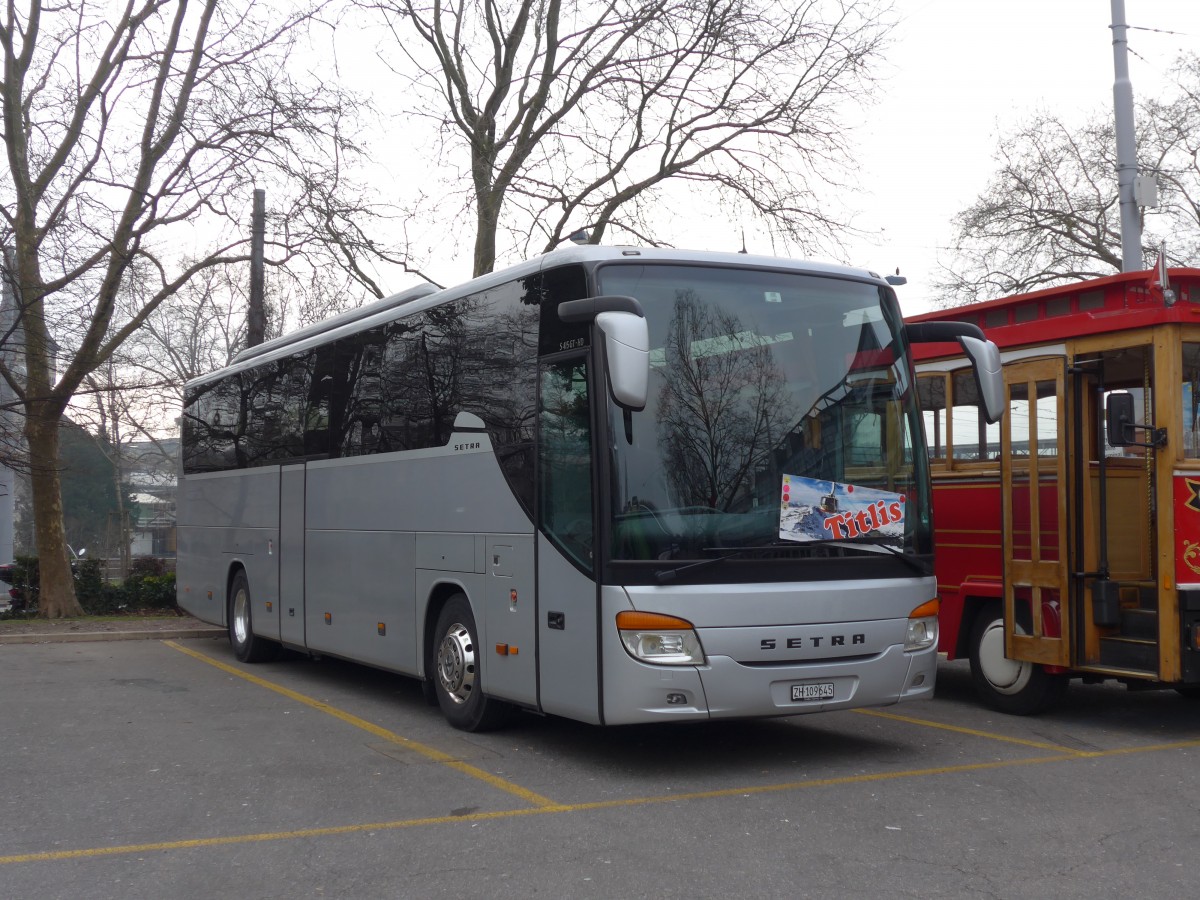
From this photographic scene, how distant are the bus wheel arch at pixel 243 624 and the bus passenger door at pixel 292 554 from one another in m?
1.07

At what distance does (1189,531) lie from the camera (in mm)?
9039

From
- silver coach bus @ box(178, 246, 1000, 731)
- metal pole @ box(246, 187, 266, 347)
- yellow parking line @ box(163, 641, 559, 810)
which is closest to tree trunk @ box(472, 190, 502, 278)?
metal pole @ box(246, 187, 266, 347)

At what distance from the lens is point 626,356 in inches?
283

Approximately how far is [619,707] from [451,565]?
2.49 metres

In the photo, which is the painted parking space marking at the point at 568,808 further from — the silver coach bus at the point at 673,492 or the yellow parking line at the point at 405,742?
the silver coach bus at the point at 673,492

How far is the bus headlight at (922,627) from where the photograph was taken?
28.1 ft

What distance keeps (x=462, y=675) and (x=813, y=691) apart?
2.84 metres

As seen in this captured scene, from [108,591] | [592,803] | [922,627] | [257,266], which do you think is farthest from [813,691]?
[108,591]

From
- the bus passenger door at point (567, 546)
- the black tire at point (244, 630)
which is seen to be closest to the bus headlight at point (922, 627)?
the bus passenger door at point (567, 546)

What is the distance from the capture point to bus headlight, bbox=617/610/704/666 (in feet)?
25.3

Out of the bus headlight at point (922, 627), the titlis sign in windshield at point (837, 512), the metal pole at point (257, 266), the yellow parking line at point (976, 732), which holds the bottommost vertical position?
the yellow parking line at point (976, 732)

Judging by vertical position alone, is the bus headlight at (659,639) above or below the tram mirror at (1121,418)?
below

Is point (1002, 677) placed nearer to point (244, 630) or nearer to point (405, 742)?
point (405, 742)

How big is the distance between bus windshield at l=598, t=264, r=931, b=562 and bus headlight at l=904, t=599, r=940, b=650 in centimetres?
41
